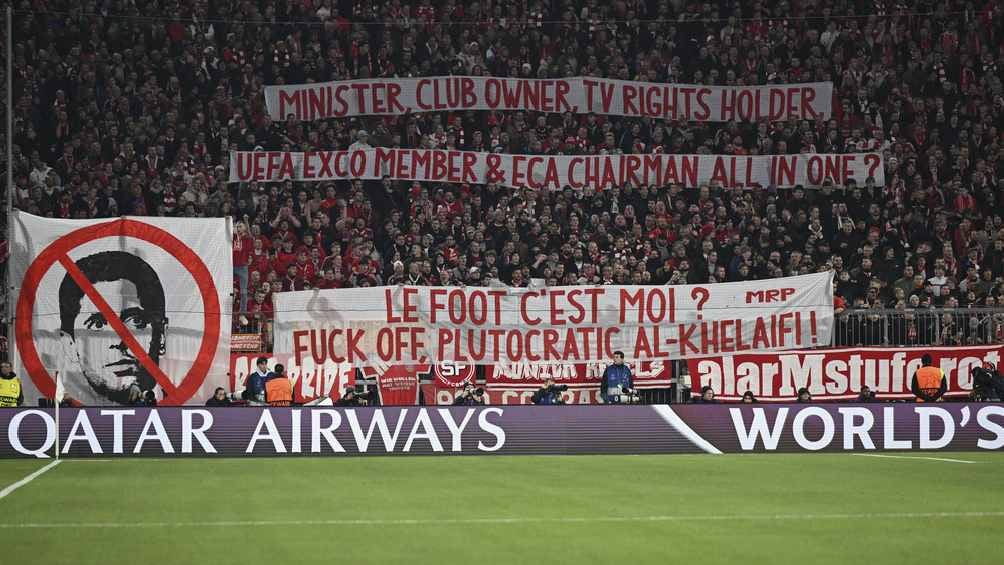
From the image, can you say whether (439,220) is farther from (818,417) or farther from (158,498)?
(158,498)

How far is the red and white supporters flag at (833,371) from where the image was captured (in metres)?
23.6

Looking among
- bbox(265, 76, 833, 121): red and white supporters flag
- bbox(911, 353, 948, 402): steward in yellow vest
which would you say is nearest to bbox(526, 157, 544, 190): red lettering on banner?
bbox(265, 76, 833, 121): red and white supporters flag

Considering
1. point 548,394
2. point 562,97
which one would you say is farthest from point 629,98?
point 548,394

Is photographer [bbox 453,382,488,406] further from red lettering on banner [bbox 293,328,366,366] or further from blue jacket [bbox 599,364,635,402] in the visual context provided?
blue jacket [bbox 599,364,635,402]

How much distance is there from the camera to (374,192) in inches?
1168

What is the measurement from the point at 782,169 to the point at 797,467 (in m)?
13.1

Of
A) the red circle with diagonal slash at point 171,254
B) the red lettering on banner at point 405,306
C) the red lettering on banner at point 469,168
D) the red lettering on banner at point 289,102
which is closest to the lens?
the red circle with diagonal slash at point 171,254

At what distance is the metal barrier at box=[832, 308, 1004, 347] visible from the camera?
2352cm

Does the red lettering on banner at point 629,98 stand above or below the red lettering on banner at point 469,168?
above

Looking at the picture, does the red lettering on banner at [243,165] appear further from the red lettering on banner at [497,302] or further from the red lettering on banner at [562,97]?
the red lettering on banner at [497,302]

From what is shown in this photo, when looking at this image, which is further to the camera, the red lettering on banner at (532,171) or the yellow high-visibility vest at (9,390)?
the red lettering on banner at (532,171)

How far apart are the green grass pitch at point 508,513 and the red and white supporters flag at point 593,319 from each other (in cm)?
471

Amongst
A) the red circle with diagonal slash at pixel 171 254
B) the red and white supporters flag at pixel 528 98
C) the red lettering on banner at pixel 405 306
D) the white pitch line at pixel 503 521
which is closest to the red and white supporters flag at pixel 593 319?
the red lettering on banner at pixel 405 306

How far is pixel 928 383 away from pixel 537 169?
10.2 metres
